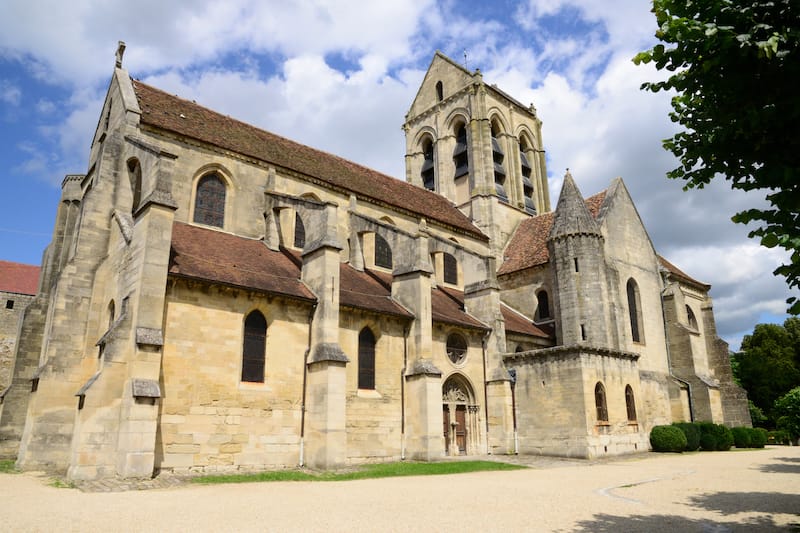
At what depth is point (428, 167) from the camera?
38.2m

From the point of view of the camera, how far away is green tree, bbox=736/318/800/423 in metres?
44.0

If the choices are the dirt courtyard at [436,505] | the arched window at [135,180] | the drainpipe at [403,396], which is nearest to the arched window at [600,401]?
the dirt courtyard at [436,505]

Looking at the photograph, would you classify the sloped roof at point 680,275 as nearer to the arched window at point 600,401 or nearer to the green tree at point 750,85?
the arched window at point 600,401

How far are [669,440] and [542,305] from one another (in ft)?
25.6

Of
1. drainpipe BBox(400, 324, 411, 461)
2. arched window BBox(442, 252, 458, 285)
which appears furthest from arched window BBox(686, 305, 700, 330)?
drainpipe BBox(400, 324, 411, 461)

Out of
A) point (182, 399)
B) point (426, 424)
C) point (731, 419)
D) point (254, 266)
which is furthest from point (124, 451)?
point (731, 419)

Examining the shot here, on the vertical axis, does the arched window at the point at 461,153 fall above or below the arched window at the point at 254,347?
above

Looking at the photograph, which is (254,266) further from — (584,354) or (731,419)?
(731,419)

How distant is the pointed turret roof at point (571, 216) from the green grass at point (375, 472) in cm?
1080

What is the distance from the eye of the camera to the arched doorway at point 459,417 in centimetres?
2083

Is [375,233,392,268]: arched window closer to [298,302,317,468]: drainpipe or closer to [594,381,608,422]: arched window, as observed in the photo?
[298,302,317,468]: drainpipe

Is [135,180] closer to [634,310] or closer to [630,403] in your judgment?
[630,403]

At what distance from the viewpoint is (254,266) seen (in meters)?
17.4

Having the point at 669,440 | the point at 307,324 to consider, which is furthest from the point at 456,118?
the point at 307,324
